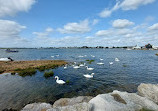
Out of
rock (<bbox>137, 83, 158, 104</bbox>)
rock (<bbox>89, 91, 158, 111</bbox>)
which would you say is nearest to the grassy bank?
rock (<bbox>89, 91, 158, 111</bbox>)

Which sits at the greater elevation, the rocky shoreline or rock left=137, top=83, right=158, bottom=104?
the rocky shoreline

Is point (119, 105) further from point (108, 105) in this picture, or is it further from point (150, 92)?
point (150, 92)

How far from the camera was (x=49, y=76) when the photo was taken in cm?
1984

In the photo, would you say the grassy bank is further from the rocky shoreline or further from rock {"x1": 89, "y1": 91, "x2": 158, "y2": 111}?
rock {"x1": 89, "y1": 91, "x2": 158, "y2": 111}

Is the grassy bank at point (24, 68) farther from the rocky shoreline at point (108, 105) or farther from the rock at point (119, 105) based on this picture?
the rock at point (119, 105)

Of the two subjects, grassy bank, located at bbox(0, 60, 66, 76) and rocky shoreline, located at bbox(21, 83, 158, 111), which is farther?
grassy bank, located at bbox(0, 60, 66, 76)

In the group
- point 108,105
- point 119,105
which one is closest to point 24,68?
point 108,105

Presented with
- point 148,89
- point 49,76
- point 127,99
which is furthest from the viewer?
point 49,76

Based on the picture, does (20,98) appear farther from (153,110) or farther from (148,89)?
(148,89)

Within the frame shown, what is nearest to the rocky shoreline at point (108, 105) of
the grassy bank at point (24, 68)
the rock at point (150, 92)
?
the rock at point (150, 92)

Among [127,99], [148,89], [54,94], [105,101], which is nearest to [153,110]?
[127,99]

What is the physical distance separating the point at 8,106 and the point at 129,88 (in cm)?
1625

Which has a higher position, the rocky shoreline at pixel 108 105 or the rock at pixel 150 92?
the rocky shoreline at pixel 108 105

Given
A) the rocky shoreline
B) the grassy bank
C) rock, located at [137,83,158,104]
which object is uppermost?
the rocky shoreline
